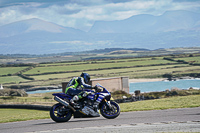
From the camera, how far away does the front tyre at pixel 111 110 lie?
15805 mm

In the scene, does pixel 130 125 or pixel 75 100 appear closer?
pixel 130 125

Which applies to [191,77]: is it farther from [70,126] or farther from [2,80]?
[70,126]

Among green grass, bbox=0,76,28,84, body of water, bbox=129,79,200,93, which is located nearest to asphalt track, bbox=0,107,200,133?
body of water, bbox=129,79,200,93

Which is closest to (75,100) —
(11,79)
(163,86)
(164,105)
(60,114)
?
(60,114)

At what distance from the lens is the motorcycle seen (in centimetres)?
1573

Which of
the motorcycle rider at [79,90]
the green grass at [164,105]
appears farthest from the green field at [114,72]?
the motorcycle rider at [79,90]

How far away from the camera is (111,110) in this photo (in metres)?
15.9

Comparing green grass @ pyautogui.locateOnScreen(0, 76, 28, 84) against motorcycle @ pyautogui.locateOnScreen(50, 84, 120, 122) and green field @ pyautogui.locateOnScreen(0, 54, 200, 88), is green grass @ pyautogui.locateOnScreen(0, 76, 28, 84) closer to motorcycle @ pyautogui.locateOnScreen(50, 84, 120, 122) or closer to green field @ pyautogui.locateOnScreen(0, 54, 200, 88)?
green field @ pyautogui.locateOnScreen(0, 54, 200, 88)

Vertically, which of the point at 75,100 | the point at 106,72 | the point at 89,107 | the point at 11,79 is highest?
the point at 106,72

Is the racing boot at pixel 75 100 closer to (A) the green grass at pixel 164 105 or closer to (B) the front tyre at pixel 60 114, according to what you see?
(B) the front tyre at pixel 60 114

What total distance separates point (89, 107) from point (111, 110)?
0.98m

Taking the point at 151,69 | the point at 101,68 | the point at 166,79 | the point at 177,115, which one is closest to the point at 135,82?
the point at 166,79

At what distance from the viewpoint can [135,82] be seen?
120812mm

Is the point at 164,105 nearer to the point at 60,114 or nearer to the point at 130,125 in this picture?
the point at 60,114
